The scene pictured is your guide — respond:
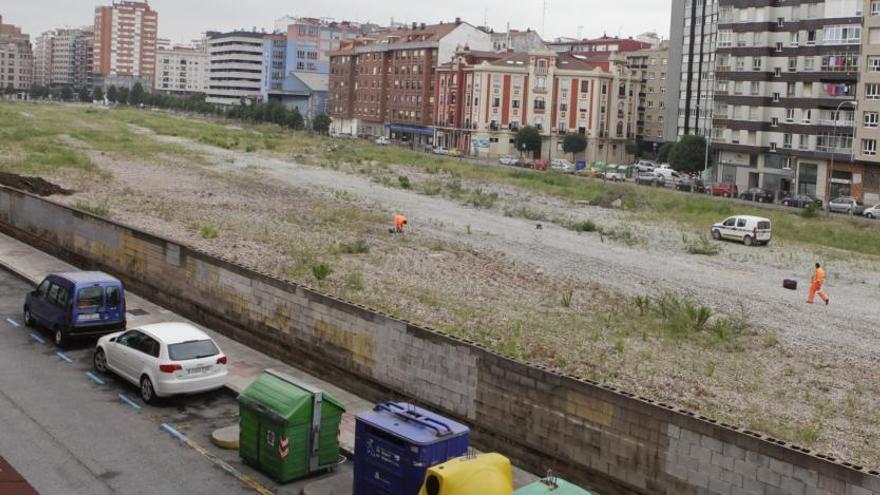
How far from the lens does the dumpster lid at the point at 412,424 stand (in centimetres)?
1216

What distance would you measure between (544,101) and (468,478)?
102 m

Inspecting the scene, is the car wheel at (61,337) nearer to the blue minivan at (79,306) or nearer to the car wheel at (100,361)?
the blue minivan at (79,306)

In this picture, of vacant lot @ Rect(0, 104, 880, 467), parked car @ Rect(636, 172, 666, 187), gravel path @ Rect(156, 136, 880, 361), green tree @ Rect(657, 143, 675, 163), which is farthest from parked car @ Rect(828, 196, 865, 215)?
green tree @ Rect(657, 143, 675, 163)

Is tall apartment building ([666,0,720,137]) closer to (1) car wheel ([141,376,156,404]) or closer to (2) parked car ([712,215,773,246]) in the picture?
(2) parked car ([712,215,773,246])

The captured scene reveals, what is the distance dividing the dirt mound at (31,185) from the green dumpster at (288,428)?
34.2 meters

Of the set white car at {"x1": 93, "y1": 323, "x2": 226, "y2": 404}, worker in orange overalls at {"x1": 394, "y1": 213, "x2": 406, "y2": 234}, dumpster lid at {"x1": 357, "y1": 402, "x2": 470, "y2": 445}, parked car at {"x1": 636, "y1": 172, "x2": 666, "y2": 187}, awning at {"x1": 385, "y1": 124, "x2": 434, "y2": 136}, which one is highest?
awning at {"x1": 385, "y1": 124, "x2": 434, "y2": 136}

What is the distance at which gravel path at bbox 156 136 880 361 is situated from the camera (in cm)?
2862

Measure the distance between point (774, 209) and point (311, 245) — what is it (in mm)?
36148

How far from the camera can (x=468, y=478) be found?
36.2 ft

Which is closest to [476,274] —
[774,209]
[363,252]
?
[363,252]

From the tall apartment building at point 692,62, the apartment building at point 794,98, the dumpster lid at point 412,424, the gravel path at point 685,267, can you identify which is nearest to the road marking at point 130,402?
the dumpster lid at point 412,424

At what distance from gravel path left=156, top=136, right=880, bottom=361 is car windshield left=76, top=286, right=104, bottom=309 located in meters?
17.3

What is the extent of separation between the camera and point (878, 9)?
6794 centimetres

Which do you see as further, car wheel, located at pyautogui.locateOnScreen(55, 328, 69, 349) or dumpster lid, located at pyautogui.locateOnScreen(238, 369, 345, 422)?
car wheel, located at pyautogui.locateOnScreen(55, 328, 69, 349)
